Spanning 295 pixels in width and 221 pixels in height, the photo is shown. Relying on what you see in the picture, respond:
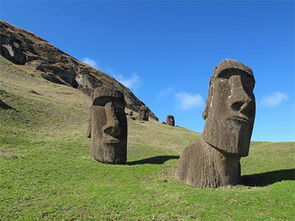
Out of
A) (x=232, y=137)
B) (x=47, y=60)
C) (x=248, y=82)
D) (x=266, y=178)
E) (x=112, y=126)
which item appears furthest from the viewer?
(x=47, y=60)

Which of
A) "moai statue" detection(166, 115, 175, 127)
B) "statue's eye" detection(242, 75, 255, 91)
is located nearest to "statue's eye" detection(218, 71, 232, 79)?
"statue's eye" detection(242, 75, 255, 91)

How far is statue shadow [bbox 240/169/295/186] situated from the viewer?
11.8m

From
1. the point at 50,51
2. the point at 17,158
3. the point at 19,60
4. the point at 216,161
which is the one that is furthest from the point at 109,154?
the point at 50,51

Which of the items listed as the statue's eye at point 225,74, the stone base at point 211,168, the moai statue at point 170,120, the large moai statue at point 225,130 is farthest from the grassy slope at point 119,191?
the moai statue at point 170,120

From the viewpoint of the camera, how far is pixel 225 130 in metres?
10.7

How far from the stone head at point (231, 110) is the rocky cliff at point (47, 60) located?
67.7 meters

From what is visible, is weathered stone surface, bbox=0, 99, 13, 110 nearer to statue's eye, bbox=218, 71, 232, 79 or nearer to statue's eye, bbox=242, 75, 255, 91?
statue's eye, bbox=218, 71, 232, 79

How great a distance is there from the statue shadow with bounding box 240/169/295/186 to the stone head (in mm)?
1983

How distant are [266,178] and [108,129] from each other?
8518 millimetres

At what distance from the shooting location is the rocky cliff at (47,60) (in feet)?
252

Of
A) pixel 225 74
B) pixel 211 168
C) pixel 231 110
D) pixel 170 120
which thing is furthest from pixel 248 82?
pixel 170 120

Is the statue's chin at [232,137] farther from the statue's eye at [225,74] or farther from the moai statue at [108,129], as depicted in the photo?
the moai statue at [108,129]

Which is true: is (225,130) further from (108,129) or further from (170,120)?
(170,120)

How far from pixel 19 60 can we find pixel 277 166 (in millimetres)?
75953
